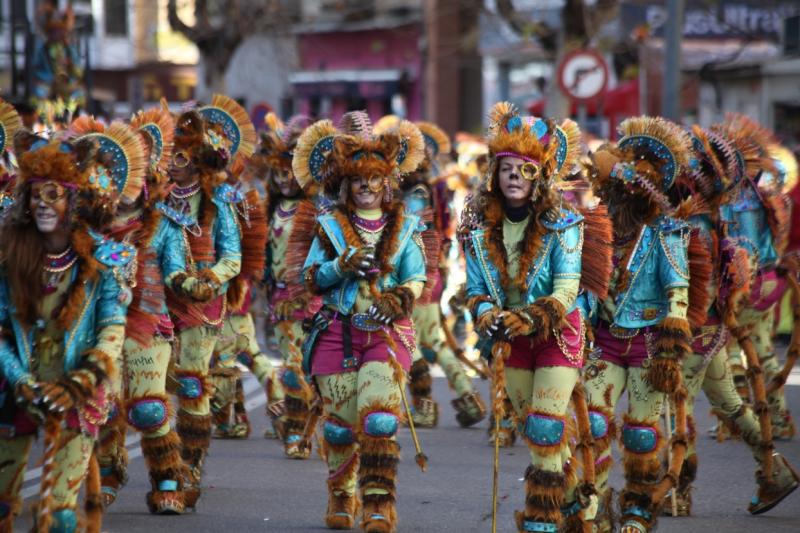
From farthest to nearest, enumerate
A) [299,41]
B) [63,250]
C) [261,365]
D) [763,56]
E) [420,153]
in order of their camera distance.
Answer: [299,41]
[763,56]
[261,365]
[420,153]
[63,250]

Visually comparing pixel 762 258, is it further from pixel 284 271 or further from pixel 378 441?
pixel 378 441

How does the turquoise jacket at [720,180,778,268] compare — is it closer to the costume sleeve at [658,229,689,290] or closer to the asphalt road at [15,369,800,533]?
the asphalt road at [15,369,800,533]

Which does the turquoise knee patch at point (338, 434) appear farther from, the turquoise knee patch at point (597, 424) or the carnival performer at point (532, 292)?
the turquoise knee patch at point (597, 424)

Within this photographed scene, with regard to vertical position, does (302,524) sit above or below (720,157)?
below

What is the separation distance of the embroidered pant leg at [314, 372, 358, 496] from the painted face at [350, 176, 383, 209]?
0.89m

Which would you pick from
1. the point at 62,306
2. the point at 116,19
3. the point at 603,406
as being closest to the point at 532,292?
the point at 603,406

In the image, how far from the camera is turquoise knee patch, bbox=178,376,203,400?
8892mm

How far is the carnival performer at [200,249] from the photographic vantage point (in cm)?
892

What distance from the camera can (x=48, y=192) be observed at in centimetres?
643

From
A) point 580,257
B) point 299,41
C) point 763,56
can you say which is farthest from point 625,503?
point 299,41

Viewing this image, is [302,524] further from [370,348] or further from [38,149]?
[38,149]

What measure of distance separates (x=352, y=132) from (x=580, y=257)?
57.6 inches

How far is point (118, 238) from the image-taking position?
6.90 m

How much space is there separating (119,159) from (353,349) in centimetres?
170
